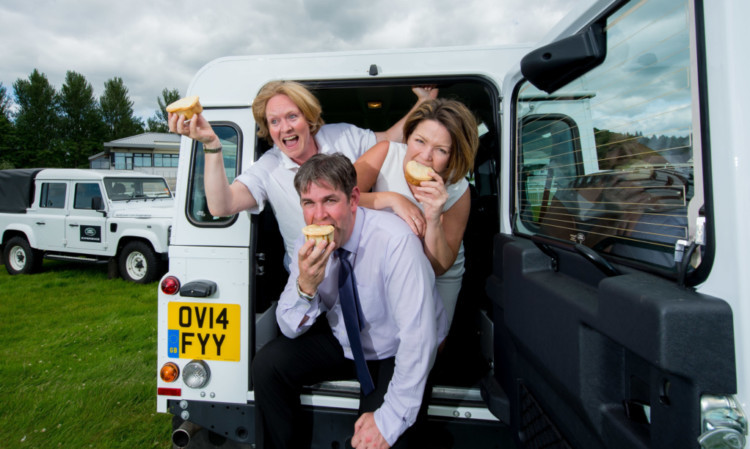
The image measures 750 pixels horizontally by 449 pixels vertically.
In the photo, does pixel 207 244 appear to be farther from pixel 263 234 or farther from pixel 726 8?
pixel 726 8

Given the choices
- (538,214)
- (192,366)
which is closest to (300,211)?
(192,366)

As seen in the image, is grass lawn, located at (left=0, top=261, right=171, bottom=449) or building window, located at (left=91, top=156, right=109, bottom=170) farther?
building window, located at (left=91, top=156, right=109, bottom=170)

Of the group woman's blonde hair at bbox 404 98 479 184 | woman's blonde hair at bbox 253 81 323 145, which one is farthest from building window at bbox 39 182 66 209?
woman's blonde hair at bbox 404 98 479 184

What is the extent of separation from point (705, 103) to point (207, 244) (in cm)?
226

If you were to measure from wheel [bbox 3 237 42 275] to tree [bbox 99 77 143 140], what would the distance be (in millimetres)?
56427

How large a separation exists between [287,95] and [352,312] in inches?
46.9

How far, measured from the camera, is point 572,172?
5.42 feet

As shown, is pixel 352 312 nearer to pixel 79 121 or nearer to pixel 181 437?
pixel 181 437

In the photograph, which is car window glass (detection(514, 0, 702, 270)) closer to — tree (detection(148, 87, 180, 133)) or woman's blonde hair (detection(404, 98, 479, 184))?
woman's blonde hair (detection(404, 98, 479, 184))

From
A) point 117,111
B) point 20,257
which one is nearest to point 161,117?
point 117,111

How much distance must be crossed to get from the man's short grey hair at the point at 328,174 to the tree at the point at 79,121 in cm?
6375

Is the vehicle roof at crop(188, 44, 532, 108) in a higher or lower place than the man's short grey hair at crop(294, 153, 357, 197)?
higher

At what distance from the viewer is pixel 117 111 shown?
59781 millimetres

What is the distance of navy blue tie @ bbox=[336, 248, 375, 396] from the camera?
2.05 m
